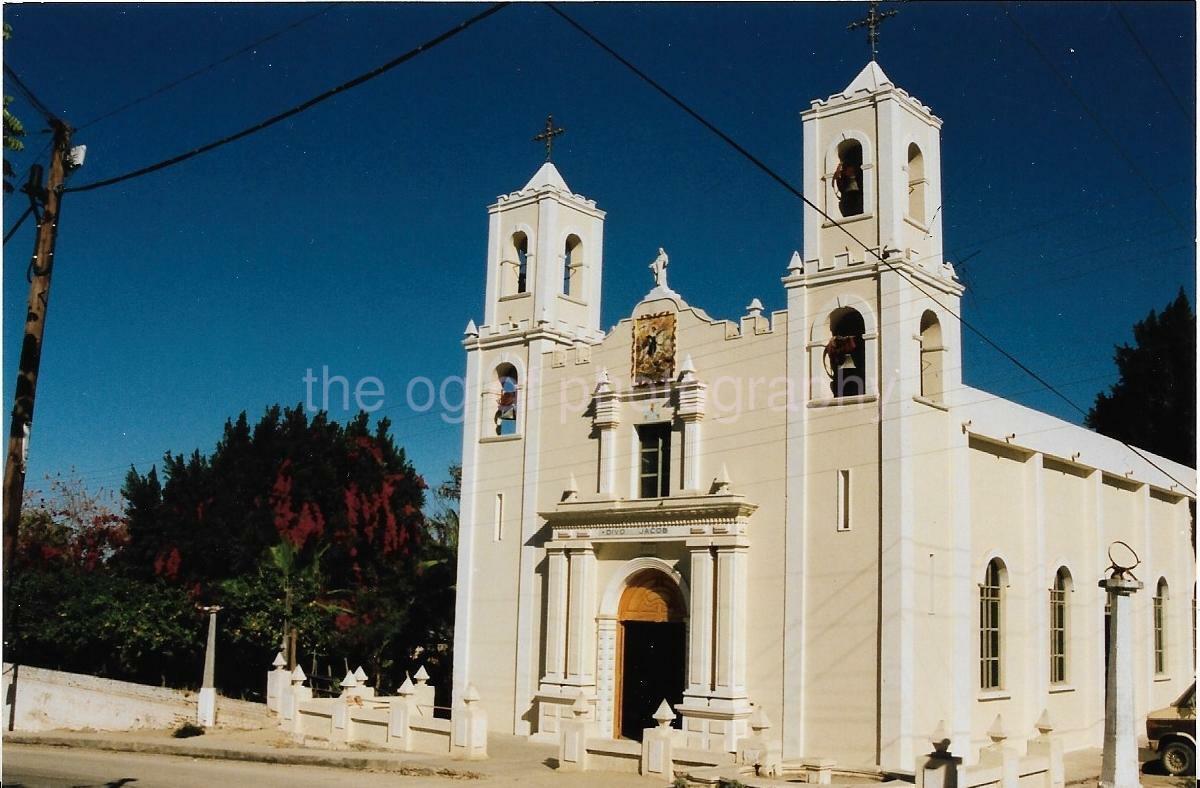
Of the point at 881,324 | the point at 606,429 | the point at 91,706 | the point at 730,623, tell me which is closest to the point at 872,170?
the point at 881,324

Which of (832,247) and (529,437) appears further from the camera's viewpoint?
(529,437)

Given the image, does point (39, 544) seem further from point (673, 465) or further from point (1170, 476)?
point (1170, 476)

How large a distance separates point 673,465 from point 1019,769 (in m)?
8.85

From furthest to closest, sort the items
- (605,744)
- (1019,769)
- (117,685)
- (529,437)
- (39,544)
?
(39,544)
(117,685)
(529,437)
(605,744)
(1019,769)

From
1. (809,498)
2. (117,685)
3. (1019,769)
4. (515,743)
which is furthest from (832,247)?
(117,685)

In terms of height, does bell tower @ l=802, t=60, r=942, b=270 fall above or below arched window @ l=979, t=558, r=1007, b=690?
above

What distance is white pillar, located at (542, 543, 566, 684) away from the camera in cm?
2452

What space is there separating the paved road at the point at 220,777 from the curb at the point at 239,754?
23 cm

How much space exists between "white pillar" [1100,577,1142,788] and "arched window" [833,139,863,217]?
868cm

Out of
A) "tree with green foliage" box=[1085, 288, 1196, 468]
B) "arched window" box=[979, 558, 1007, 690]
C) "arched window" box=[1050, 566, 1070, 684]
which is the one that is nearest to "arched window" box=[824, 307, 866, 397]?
"arched window" box=[979, 558, 1007, 690]

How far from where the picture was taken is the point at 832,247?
22.8 metres

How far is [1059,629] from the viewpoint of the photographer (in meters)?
25.0

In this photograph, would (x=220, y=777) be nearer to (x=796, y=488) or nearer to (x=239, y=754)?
(x=239, y=754)

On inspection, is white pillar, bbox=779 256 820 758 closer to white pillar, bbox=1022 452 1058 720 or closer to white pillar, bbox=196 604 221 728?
white pillar, bbox=1022 452 1058 720
